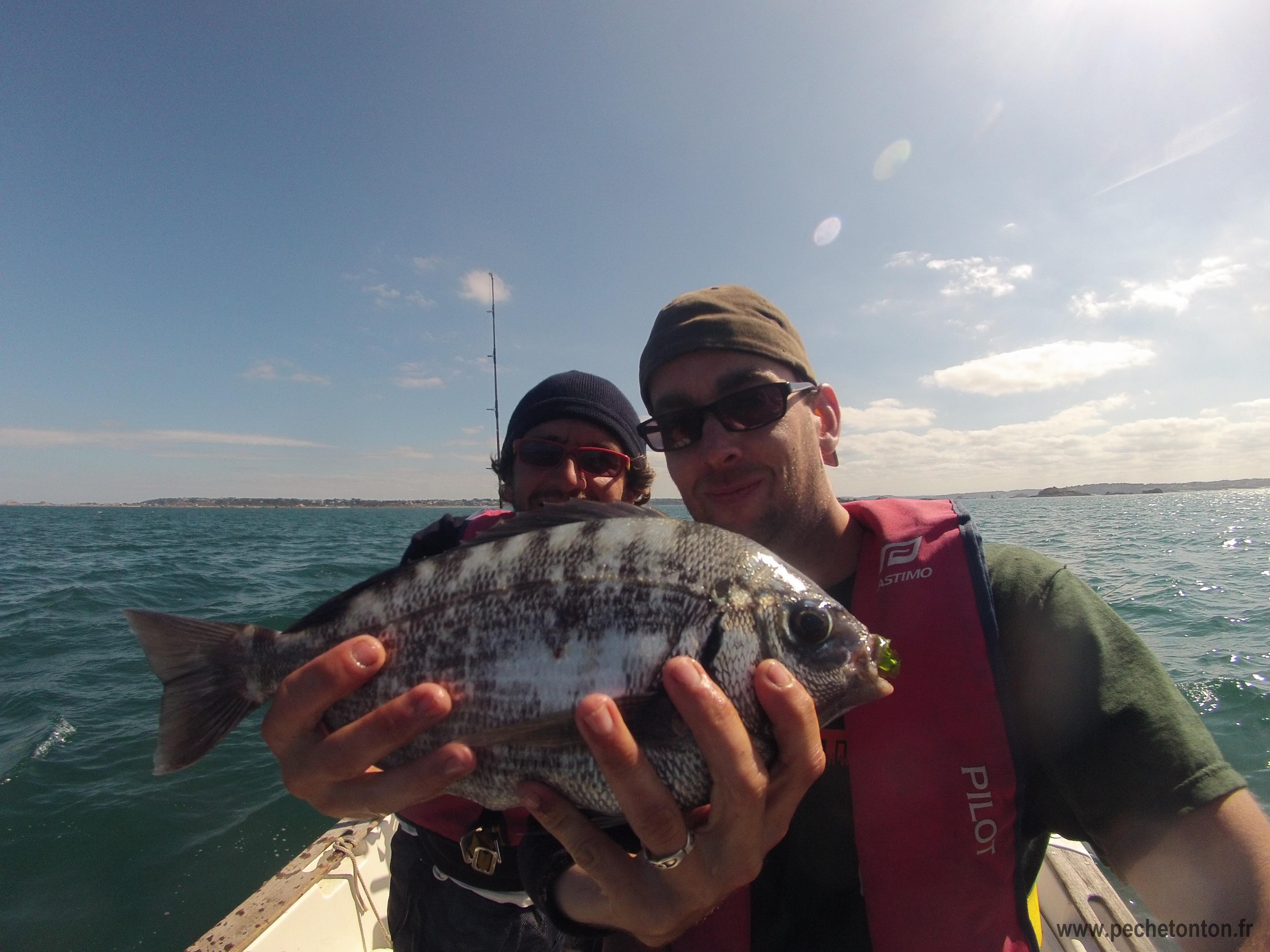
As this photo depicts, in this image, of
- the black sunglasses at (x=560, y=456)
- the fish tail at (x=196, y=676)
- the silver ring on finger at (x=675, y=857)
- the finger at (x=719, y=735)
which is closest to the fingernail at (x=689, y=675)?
the finger at (x=719, y=735)

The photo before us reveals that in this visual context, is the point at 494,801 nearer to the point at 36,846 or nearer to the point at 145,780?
the point at 36,846

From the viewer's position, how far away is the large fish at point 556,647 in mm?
2043

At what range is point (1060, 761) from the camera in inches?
86.5

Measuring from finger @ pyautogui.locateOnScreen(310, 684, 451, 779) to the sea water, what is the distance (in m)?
5.68

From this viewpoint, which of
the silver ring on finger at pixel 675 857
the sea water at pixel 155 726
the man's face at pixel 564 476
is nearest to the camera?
the silver ring on finger at pixel 675 857

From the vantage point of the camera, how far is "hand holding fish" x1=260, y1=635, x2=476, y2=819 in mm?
2031

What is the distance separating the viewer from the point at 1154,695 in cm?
208

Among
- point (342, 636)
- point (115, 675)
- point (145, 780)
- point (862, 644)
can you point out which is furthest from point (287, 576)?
point (862, 644)

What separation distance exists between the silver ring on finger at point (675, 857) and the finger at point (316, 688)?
1.21 m

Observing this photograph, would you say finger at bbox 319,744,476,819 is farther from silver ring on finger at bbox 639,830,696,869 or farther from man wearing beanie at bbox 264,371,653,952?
silver ring on finger at bbox 639,830,696,869

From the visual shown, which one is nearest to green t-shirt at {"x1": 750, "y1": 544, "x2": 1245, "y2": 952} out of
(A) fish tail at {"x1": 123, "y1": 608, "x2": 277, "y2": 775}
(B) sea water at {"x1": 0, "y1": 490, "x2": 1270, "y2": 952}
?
(A) fish tail at {"x1": 123, "y1": 608, "x2": 277, "y2": 775}

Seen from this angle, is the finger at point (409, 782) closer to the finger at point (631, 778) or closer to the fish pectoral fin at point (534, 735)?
the fish pectoral fin at point (534, 735)

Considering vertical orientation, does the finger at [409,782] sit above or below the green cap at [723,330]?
below

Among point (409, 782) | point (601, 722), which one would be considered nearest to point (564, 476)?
point (409, 782)
